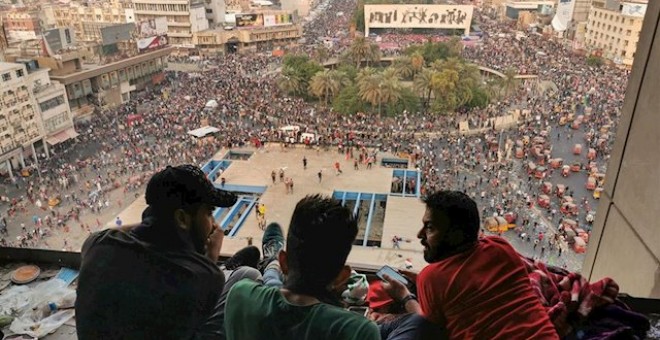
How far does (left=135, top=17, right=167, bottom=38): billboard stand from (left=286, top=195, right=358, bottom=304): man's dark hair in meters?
21.7

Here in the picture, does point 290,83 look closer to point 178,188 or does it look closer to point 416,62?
point 416,62

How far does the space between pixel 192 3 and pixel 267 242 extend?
86.8 ft

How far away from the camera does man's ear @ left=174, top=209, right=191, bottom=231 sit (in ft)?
4.05

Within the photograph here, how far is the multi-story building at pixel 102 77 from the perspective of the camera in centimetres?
1558

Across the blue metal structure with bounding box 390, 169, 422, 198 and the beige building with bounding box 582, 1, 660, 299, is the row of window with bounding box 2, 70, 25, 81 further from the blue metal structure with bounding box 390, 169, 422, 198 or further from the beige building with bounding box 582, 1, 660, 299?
the beige building with bounding box 582, 1, 660, 299

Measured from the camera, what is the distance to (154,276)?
3.75 ft

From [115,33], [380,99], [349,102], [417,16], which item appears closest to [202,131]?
[349,102]

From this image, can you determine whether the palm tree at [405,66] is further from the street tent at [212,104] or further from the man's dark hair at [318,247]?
the man's dark hair at [318,247]

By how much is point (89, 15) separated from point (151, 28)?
6.71 m

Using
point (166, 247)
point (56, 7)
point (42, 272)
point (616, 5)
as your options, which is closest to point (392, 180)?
point (42, 272)

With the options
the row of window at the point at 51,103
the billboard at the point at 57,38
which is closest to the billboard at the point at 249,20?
the billboard at the point at 57,38

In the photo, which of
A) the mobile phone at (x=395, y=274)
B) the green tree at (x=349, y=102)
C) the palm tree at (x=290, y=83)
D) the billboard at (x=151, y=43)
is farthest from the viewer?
the billboard at (x=151, y=43)

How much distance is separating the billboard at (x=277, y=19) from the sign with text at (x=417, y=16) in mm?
4334

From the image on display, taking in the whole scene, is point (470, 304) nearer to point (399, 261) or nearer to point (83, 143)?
point (399, 261)
